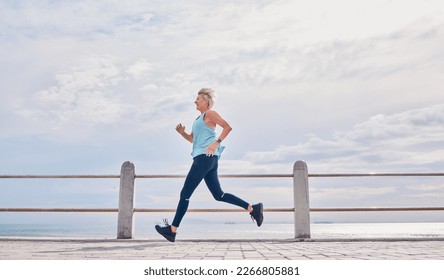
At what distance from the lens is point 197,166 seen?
16.6 feet

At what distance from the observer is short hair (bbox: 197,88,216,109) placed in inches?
208

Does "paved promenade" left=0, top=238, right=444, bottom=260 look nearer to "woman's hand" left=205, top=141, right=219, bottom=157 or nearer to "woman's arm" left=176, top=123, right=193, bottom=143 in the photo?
"woman's hand" left=205, top=141, right=219, bottom=157

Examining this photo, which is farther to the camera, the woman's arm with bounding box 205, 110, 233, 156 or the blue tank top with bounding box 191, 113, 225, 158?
the blue tank top with bounding box 191, 113, 225, 158

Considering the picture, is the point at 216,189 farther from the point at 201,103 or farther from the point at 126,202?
the point at 126,202

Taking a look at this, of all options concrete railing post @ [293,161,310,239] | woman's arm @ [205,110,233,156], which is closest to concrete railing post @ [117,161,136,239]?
woman's arm @ [205,110,233,156]

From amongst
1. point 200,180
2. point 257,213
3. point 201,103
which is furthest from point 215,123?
point 257,213

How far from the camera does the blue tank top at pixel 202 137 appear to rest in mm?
5098

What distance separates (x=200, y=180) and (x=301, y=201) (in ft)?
7.83

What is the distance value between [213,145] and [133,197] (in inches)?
101

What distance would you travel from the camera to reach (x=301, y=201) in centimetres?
688

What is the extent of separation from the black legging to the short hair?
685mm
